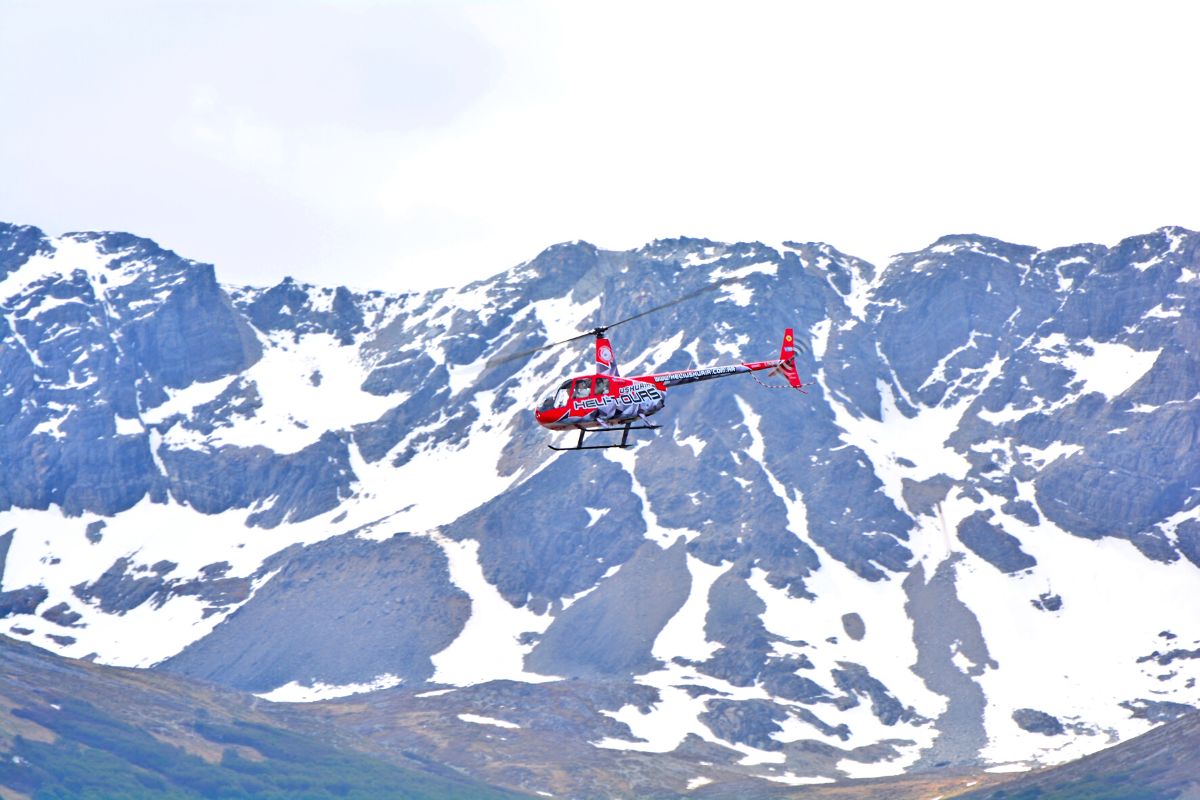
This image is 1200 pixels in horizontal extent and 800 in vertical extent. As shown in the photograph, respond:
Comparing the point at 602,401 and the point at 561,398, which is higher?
the point at 561,398

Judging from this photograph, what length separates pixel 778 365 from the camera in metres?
150

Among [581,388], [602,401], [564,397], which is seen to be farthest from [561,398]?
[602,401]

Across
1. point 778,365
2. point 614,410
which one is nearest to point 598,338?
point 614,410

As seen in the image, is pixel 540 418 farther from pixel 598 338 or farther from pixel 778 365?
pixel 778 365

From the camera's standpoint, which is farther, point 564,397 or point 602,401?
point 602,401

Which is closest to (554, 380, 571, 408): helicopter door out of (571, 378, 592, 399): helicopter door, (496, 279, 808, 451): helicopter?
(496, 279, 808, 451): helicopter

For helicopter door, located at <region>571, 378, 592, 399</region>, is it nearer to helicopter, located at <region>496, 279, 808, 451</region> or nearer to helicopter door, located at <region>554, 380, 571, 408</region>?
helicopter, located at <region>496, 279, 808, 451</region>

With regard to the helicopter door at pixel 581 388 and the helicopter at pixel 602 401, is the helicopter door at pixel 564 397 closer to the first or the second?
the helicopter at pixel 602 401

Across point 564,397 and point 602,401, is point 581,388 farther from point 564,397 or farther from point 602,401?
point 602,401

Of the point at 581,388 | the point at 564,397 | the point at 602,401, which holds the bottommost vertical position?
the point at 602,401

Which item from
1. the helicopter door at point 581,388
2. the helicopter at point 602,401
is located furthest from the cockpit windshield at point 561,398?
the helicopter door at point 581,388

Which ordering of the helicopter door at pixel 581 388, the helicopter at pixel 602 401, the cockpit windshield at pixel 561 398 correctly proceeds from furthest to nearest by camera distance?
the cockpit windshield at pixel 561 398 < the helicopter door at pixel 581 388 < the helicopter at pixel 602 401

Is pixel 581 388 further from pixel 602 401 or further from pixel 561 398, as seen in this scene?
pixel 602 401

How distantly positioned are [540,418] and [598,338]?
7.18 m
